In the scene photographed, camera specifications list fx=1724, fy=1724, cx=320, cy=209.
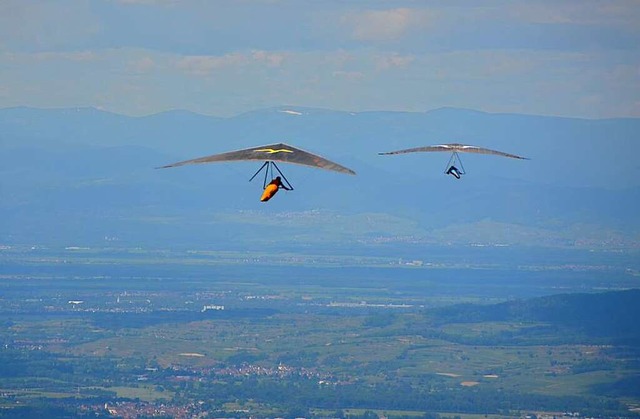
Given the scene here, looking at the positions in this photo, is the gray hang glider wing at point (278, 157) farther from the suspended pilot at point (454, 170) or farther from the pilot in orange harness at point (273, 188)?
the suspended pilot at point (454, 170)

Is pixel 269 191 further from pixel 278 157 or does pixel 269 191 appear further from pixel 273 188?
pixel 278 157

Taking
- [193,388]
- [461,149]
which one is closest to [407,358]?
[193,388]

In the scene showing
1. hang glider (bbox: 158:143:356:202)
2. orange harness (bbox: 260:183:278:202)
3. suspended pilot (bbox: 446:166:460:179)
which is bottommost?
orange harness (bbox: 260:183:278:202)

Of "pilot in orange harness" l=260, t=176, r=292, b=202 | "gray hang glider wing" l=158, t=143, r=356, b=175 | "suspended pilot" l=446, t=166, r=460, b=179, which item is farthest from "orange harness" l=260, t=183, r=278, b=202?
"suspended pilot" l=446, t=166, r=460, b=179

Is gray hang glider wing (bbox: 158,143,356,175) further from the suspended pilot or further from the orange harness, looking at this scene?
the suspended pilot

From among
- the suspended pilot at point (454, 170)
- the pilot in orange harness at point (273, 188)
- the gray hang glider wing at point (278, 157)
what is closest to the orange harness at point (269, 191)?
the pilot in orange harness at point (273, 188)

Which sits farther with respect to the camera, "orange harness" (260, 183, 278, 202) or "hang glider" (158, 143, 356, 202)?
"orange harness" (260, 183, 278, 202)

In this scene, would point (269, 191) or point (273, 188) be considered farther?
point (273, 188)

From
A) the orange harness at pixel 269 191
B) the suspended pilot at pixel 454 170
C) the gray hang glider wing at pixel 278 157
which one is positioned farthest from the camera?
the suspended pilot at pixel 454 170

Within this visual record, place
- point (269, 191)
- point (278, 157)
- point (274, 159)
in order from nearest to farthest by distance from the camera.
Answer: point (274, 159) < point (278, 157) < point (269, 191)

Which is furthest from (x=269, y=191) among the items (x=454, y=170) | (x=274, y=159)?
(x=454, y=170)

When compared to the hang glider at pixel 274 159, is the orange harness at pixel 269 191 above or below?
below
